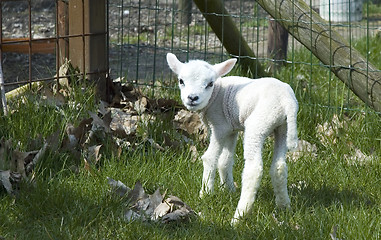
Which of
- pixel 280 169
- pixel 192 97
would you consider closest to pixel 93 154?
pixel 192 97

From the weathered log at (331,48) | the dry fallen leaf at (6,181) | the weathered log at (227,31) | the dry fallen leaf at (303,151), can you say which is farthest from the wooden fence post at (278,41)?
the dry fallen leaf at (6,181)

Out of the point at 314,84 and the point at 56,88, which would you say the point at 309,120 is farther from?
the point at 56,88

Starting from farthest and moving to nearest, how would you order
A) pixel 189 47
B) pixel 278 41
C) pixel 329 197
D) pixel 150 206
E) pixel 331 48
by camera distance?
pixel 189 47 < pixel 278 41 < pixel 331 48 < pixel 329 197 < pixel 150 206

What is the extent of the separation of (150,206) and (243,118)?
2.30 ft

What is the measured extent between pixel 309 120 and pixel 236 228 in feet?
6.26

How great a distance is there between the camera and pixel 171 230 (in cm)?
352

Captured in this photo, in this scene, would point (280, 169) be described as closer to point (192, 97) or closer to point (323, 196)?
point (323, 196)

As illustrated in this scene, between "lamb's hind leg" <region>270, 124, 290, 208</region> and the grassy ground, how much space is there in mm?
→ 78

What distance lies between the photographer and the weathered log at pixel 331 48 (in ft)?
16.5

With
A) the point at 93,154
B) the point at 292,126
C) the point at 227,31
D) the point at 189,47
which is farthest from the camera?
the point at 189,47

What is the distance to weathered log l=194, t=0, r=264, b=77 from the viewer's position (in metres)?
5.55

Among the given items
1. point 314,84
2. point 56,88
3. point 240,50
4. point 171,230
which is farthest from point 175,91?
point 171,230

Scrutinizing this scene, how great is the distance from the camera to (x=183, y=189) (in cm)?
400

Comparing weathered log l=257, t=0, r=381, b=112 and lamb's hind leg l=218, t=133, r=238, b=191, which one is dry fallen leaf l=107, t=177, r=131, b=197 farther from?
weathered log l=257, t=0, r=381, b=112
